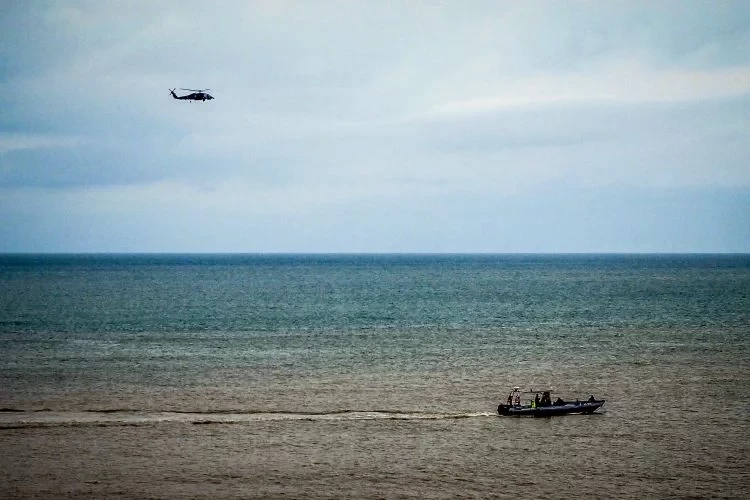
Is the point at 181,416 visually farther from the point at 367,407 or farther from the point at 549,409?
the point at 549,409

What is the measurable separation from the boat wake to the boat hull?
1030mm

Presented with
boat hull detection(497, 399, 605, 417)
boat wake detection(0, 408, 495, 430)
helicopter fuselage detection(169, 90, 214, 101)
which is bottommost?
boat wake detection(0, 408, 495, 430)

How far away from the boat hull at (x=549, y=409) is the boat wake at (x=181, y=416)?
1030mm

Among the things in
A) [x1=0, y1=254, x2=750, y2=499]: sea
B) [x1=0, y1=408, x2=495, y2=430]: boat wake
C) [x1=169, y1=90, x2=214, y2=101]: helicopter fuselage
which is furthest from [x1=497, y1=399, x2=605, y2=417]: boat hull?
[x1=169, y1=90, x2=214, y2=101]: helicopter fuselage

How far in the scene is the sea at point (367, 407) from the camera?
3878 centimetres

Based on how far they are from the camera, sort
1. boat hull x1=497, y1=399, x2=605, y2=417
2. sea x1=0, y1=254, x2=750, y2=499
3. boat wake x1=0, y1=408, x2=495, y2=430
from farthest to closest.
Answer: boat hull x1=497, y1=399, x2=605, y2=417 → boat wake x1=0, y1=408, x2=495, y2=430 → sea x1=0, y1=254, x2=750, y2=499

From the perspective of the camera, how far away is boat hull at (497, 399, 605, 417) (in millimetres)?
51719

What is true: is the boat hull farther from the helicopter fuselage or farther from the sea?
the helicopter fuselage

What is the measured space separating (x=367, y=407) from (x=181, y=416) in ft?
38.9

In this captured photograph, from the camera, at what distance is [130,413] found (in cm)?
5100

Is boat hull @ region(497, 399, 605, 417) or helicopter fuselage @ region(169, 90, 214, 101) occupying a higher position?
helicopter fuselage @ region(169, 90, 214, 101)

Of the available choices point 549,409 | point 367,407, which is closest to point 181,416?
point 367,407

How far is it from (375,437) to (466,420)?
6.99 metres

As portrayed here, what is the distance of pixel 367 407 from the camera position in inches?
2082
